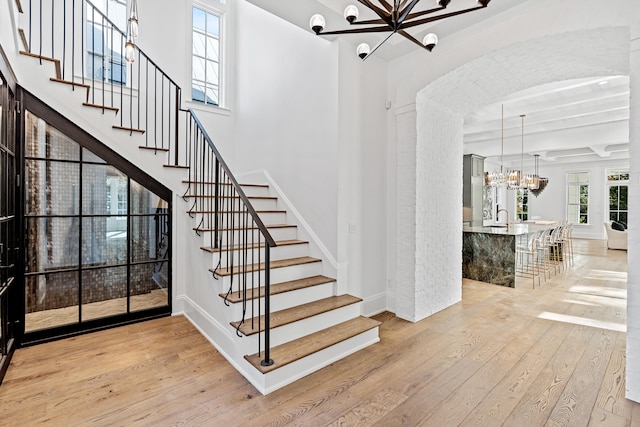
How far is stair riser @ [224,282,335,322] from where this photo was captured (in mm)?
2682

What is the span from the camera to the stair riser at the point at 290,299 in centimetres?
268

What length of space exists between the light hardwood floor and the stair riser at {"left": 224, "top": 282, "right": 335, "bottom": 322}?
463 millimetres

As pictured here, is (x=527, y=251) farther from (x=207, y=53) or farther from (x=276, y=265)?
(x=207, y=53)

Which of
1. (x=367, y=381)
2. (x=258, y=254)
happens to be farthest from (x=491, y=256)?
(x=258, y=254)

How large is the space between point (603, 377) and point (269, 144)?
4.31 metres

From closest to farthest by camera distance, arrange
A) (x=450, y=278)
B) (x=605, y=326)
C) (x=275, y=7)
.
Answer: (x=275, y=7) < (x=605, y=326) < (x=450, y=278)

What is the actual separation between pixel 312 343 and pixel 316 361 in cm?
14

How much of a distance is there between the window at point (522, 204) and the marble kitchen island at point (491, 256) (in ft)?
27.5

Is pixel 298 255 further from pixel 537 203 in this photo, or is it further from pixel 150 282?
pixel 537 203

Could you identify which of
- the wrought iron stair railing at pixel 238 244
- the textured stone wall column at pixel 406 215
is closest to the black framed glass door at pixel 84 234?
the wrought iron stair railing at pixel 238 244

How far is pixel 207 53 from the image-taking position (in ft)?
17.8

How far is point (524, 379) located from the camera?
2.53 metres

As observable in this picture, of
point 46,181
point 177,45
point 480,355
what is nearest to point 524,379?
point 480,355

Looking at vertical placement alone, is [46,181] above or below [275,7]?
below
